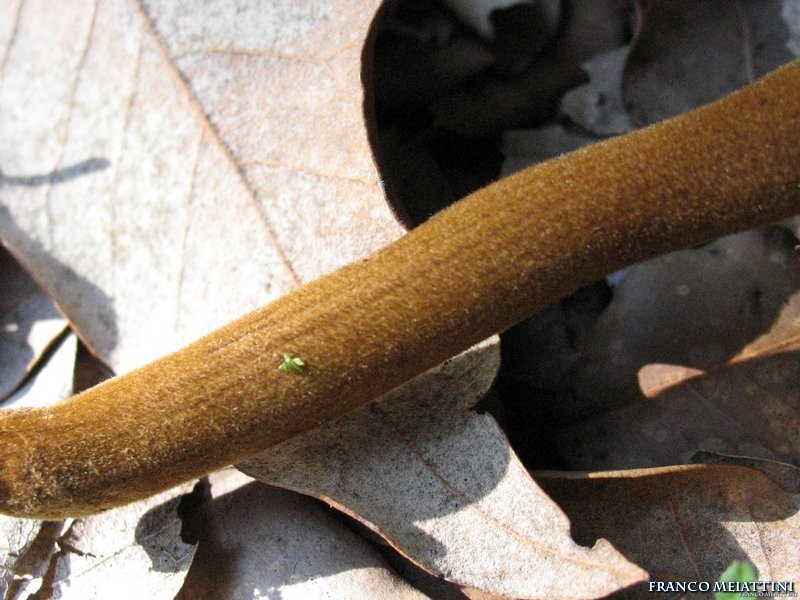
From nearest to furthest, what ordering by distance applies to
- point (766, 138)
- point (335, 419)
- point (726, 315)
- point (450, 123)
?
point (766, 138) < point (335, 419) < point (726, 315) < point (450, 123)

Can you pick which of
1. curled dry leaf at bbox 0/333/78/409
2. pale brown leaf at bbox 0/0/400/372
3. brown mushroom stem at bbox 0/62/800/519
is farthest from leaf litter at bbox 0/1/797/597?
brown mushroom stem at bbox 0/62/800/519

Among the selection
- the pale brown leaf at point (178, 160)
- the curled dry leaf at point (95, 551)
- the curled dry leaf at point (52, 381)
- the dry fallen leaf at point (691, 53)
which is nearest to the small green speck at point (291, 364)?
the pale brown leaf at point (178, 160)

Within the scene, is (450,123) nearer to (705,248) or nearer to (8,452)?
(705,248)

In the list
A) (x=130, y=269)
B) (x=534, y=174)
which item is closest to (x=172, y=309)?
(x=130, y=269)

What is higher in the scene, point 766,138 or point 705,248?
point 766,138

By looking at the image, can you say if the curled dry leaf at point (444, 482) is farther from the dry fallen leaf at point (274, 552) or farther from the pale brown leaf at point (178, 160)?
the pale brown leaf at point (178, 160)

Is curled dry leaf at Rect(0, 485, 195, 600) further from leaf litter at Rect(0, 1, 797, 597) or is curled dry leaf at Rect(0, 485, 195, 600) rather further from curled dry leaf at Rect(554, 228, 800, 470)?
curled dry leaf at Rect(554, 228, 800, 470)
